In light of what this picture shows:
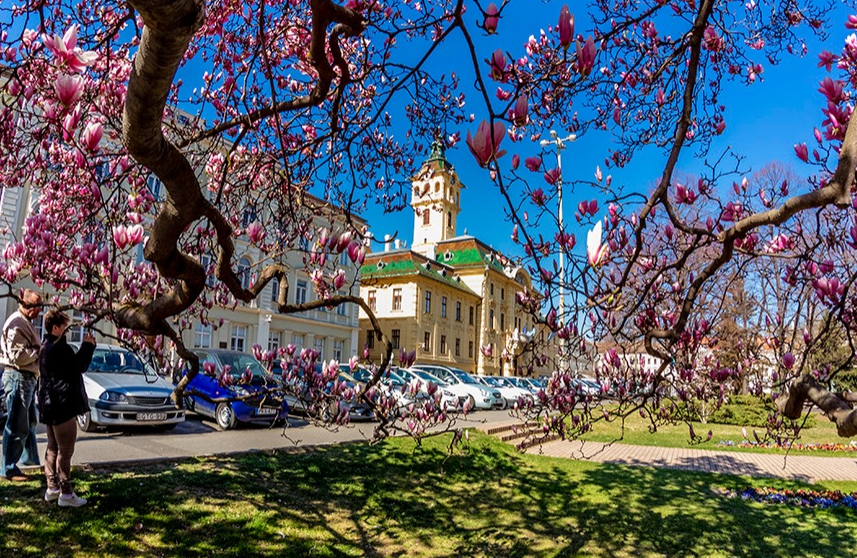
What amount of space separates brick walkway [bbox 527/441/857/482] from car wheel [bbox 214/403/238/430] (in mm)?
6287

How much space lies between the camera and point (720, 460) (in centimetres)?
1138

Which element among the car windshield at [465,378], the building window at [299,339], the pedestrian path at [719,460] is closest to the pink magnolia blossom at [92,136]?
the pedestrian path at [719,460]

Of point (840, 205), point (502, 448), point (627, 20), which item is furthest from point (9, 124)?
point (502, 448)

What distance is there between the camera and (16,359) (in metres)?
5.68

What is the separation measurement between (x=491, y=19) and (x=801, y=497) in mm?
8254

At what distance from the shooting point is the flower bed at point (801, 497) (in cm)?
736

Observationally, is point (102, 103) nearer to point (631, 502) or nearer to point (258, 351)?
point (258, 351)

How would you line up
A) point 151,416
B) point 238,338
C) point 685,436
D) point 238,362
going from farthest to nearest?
point 238,338 → point 685,436 → point 238,362 → point 151,416

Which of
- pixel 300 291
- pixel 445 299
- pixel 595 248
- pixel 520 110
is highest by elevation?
pixel 445 299

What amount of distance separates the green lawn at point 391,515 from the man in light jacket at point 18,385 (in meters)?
0.35

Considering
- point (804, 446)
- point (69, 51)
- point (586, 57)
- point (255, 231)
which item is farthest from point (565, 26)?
point (804, 446)

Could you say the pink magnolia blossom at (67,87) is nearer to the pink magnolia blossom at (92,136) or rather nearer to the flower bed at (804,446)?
the pink magnolia blossom at (92,136)

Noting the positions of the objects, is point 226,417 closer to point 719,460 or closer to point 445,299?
point 719,460

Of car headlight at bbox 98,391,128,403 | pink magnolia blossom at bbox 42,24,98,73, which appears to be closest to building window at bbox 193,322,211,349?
car headlight at bbox 98,391,128,403
